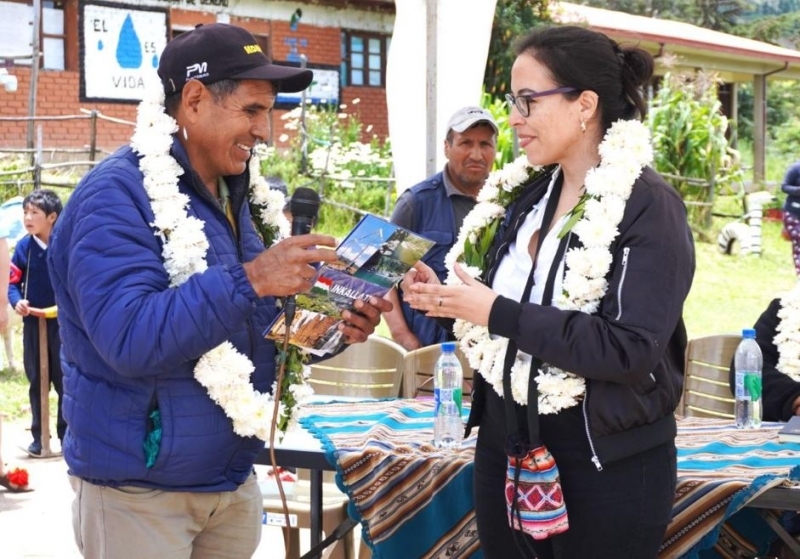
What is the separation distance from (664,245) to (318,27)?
16.3m

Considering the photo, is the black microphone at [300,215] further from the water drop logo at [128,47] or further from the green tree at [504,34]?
the green tree at [504,34]

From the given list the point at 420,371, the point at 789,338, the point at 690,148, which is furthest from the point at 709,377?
the point at 690,148

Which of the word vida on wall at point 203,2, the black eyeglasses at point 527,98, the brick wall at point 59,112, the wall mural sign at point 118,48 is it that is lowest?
the black eyeglasses at point 527,98

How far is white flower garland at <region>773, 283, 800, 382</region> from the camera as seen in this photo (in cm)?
430

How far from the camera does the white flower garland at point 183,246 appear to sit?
8.06 ft

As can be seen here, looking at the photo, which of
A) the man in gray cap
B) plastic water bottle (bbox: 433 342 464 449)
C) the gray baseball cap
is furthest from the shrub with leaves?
plastic water bottle (bbox: 433 342 464 449)

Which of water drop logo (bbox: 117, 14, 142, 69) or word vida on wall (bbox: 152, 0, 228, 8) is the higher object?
word vida on wall (bbox: 152, 0, 228, 8)

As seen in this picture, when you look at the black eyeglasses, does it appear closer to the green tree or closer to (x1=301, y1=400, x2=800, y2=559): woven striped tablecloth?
(x1=301, y1=400, x2=800, y2=559): woven striped tablecloth

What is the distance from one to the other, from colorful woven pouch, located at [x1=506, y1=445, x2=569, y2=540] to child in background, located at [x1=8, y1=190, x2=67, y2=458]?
538 cm

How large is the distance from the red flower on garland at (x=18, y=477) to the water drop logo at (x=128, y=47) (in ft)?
33.3

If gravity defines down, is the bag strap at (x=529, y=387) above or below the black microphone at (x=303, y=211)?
below

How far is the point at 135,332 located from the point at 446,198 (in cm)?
351

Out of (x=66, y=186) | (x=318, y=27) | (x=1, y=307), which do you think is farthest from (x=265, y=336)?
(x=318, y=27)

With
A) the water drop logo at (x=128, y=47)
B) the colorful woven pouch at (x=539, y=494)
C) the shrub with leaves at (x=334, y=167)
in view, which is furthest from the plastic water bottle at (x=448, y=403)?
the water drop logo at (x=128, y=47)
